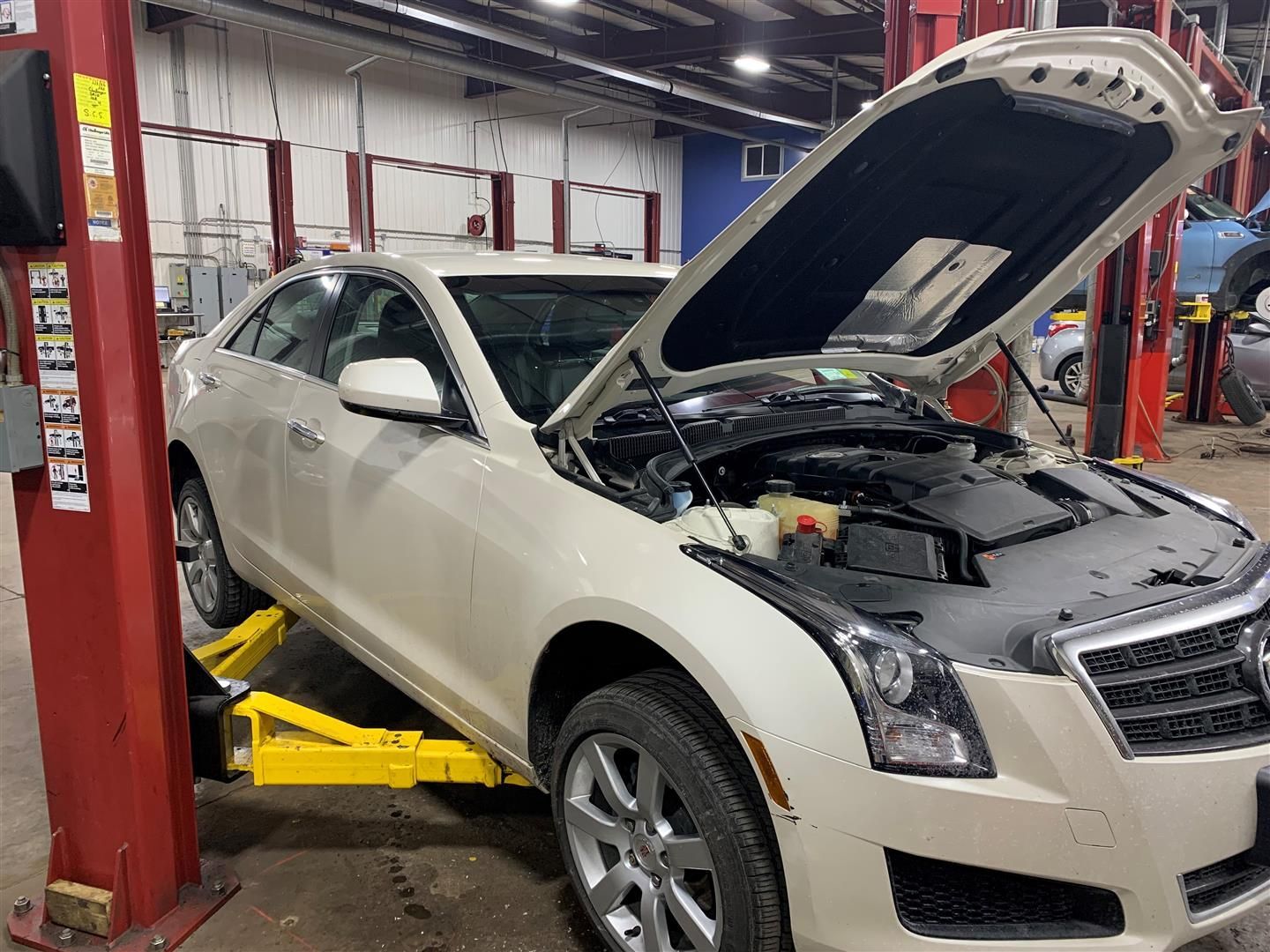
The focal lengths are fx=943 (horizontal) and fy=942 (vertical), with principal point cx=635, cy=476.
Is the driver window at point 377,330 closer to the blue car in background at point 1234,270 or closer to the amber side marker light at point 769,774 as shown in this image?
the amber side marker light at point 769,774

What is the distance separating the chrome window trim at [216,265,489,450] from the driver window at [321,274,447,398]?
0.06ft

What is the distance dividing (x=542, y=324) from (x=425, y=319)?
32 centimetres

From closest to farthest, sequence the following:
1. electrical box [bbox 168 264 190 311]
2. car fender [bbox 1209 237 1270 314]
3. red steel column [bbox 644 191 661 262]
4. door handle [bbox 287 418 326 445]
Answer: door handle [bbox 287 418 326 445]
car fender [bbox 1209 237 1270 314]
electrical box [bbox 168 264 190 311]
red steel column [bbox 644 191 661 262]

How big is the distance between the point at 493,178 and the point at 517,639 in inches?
557

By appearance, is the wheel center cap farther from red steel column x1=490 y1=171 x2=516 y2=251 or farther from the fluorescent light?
red steel column x1=490 y1=171 x2=516 y2=251

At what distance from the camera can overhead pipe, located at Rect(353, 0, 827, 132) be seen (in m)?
9.72

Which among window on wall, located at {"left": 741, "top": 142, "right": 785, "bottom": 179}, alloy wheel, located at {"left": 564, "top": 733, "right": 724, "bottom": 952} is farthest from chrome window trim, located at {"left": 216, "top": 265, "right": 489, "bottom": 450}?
window on wall, located at {"left": 741, "top": 142, "right": 785, "bottom": 179}

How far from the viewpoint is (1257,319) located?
978 cm

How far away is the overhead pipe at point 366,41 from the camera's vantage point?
9.63 meters

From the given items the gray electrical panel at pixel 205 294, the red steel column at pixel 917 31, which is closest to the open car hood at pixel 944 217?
the red steel column at pixel 917 31

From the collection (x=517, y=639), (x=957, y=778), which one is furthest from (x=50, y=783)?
(x=957, y=778)

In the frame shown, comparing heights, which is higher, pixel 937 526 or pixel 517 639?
pixel 937 526

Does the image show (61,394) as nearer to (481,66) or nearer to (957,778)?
(957,778)

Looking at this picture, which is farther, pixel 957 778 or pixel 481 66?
pixel 481 66
